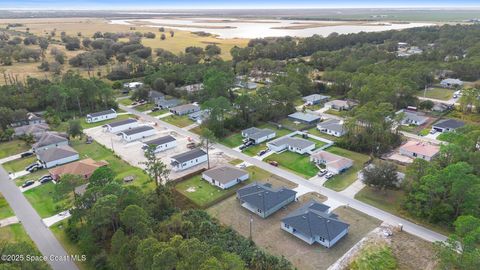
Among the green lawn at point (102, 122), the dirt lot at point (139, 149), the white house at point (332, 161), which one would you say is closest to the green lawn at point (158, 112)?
the green lawn at point (102, 122)

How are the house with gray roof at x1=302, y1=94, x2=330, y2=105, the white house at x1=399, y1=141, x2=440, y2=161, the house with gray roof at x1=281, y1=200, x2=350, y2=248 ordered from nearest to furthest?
1. the house with gray roof at x1=281, y1=200, x2=350, y2=248
2. the white house at x1=399, y1=141, x2=440, y2=161
3. the house with gray roof at x1=302, y1=94, x2=330, y2=105

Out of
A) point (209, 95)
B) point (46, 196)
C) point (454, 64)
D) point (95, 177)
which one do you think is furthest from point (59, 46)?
point (454, 64)

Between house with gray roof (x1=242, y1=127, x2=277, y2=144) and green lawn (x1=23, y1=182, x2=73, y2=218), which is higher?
house with gray roof (x1=242, y1=127, x2=277, y2=144)

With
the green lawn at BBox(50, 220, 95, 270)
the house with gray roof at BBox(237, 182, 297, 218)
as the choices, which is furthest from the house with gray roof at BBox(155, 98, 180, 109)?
the green lawn at BBox(50, 220, 95, 270)

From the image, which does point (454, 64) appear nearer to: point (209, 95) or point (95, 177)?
point (209, 95)

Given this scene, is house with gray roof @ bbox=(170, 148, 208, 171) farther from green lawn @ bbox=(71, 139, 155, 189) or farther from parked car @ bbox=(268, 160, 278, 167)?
parked car @ bbox=(268, 160, 278, 167)
